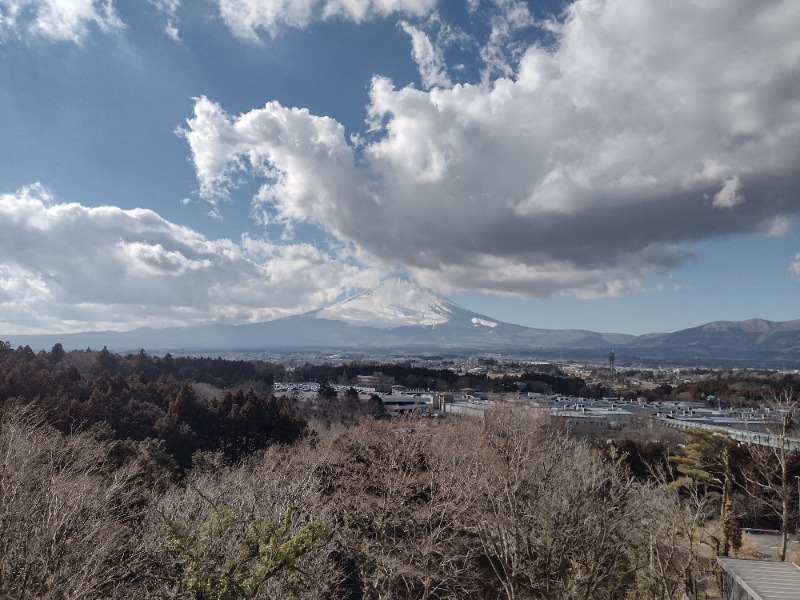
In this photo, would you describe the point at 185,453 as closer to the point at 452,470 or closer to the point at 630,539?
the point at 452,470

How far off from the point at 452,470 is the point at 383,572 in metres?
4.43

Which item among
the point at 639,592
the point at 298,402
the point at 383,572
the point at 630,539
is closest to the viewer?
the point at 383,572

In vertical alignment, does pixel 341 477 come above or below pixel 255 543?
below

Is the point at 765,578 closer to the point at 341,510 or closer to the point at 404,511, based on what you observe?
the point at 404,511

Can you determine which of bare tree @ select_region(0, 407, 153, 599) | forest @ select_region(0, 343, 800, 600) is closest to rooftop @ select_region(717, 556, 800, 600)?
forest @ select_region(0, 343, 800, 600)

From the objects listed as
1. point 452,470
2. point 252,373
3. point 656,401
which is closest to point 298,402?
point 252,373

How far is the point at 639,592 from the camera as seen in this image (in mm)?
10406

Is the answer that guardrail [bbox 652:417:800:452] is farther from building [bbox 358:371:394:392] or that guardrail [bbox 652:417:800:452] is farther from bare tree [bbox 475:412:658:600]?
building [bbox 358:371:394:392]

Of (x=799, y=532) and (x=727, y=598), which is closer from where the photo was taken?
(x=727, y=598)

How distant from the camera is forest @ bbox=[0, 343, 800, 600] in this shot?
6.79 m

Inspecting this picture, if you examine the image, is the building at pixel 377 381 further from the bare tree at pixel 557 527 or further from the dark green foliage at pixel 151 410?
the bare tree at pixel 557 527

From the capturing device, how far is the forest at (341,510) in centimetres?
679

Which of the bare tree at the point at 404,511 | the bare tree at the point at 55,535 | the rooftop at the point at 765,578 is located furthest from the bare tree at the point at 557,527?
the bare tree at the point at 55,535

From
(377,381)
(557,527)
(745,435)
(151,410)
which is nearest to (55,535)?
(557,527)
